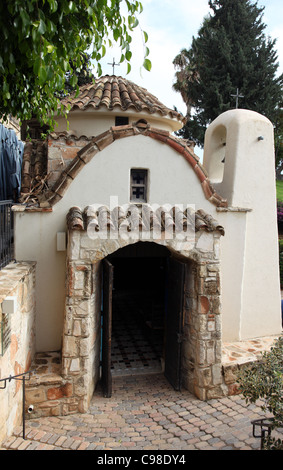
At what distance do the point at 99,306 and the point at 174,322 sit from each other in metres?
1.53

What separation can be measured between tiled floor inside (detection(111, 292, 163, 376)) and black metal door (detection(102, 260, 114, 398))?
895mm

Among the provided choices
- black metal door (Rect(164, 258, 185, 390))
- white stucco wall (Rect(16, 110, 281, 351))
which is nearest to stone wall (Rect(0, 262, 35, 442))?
white stucco wall (Rect(16, 110, 281, 351))

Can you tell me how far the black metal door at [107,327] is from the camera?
6.41m

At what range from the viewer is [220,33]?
775 inches

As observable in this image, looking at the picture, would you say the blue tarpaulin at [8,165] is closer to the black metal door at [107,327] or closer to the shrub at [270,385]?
the black metal door at [107,327]

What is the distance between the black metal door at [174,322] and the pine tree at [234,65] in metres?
14.6

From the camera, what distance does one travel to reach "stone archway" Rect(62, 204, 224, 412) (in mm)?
5859

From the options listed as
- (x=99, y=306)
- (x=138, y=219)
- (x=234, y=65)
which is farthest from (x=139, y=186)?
(x=234, y=65)

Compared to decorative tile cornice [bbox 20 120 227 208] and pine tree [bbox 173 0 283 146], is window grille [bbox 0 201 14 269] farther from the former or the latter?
pine tree [bbox 173 0 283 146]

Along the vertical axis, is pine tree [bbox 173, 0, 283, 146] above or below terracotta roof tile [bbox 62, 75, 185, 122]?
above

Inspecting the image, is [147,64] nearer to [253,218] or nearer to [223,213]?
[223,213]

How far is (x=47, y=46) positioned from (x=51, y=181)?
14.7 feet

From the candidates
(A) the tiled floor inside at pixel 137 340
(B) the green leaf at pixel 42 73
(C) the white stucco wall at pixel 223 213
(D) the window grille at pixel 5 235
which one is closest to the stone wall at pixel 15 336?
(D) the window grille at pixel 5 235

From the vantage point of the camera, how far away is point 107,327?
6.49 metres
